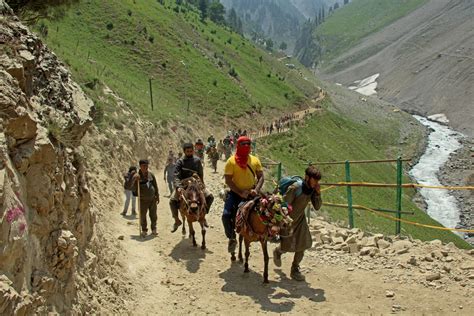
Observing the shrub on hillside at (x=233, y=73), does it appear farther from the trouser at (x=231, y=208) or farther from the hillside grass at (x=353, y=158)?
the trouser at (x=231, y=208)

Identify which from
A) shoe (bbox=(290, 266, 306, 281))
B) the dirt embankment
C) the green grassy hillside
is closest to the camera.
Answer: the dirt embankment

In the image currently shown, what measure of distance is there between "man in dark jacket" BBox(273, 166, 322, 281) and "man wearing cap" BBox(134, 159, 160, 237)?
4.08 meters

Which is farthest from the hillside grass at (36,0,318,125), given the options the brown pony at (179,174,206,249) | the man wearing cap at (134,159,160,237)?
the brown pony at (179,174,206,249)

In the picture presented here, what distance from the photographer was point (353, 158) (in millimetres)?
55969

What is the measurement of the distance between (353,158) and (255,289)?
48.7 m

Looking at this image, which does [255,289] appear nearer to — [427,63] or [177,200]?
[177,200]

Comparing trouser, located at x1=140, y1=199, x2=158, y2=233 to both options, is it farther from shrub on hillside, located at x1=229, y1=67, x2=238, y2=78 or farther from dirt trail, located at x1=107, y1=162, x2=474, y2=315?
shrub on hillside, located at x1=229, y1=67, x2=238, y2=78

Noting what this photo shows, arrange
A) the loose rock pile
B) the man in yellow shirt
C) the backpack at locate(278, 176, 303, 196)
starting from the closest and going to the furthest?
the backpack at locate(278, 176, 303, 196), the loose rock pile, the man in yellow shirt

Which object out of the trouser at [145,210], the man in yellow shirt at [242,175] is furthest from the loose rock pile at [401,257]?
the trouser at [145,210]

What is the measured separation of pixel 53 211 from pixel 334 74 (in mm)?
173124

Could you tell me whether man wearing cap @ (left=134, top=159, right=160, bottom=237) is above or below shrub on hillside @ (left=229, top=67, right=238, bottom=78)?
below

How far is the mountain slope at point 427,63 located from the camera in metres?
92.0

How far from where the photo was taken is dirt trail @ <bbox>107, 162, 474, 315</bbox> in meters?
8.39

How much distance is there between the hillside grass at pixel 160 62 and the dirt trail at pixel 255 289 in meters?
19.4
